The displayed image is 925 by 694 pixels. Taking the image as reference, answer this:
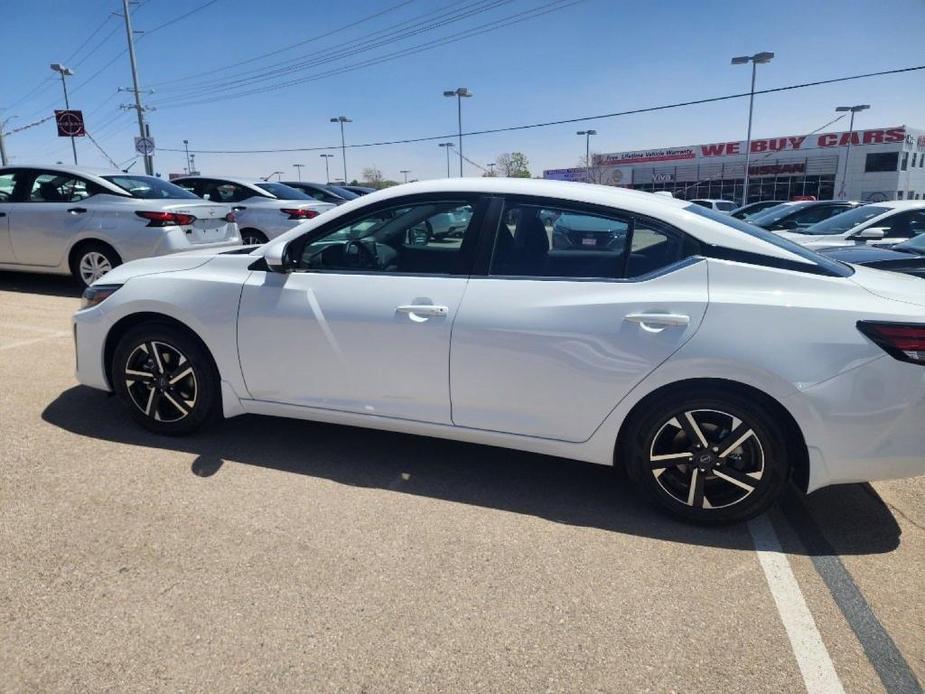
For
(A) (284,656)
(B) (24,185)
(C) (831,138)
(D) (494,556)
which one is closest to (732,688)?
(D) (494,556)

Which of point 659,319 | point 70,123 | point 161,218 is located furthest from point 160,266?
point 70,123

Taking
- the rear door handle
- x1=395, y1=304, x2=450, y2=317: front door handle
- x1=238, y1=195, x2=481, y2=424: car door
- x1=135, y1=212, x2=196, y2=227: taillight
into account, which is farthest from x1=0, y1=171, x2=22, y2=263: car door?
the rear door handle

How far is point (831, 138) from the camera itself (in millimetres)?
52906

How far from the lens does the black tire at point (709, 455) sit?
2.88m

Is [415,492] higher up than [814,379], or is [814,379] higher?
[814,379]

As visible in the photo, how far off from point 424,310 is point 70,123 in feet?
74.5

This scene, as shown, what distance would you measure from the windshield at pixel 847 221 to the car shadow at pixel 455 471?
25.7 ft

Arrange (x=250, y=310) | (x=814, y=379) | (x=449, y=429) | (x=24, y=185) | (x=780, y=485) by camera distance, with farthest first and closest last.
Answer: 1. (x=24, y=185)
2. (x=250, y=310)
3. (x=449, y=429)
4. (x=780, y=485)
5. (x=814, y=379)

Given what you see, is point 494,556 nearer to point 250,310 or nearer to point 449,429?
point 449,429

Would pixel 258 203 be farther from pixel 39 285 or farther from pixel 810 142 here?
pixel 810 142

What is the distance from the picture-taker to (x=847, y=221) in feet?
33.8

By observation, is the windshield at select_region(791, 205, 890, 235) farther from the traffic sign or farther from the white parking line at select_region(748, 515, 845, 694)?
the traffic sign

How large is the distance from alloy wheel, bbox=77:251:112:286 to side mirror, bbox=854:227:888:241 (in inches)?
371

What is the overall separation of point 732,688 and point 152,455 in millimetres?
3124
